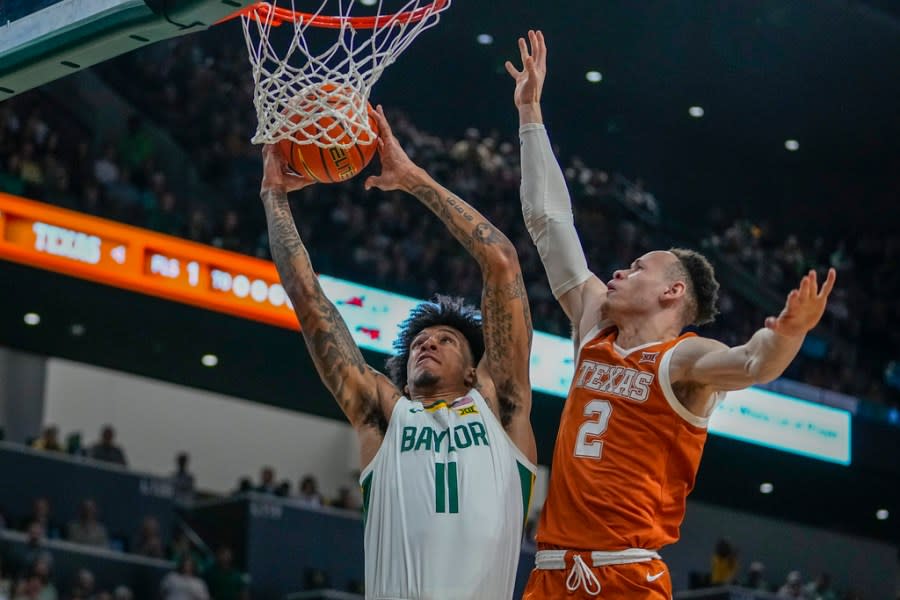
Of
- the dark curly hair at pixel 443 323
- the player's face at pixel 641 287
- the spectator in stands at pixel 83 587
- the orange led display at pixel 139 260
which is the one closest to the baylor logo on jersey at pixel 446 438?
the dark curly hair at pixel 443 323

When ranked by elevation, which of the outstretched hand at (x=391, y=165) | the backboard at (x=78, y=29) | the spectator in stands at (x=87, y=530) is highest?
the backboard at (x=78, y=29)

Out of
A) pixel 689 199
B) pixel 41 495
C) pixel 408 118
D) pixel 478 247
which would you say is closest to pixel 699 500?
pixel 689 199

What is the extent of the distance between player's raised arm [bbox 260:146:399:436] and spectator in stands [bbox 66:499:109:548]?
9394mm

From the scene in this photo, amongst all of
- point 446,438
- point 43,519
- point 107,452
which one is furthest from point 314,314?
point 107,452

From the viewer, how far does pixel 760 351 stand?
462 cm

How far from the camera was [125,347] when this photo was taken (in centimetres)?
1730

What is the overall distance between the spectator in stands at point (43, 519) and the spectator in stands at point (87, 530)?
158 mm

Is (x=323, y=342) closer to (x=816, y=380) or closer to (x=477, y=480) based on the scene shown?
(x=477, y=480)

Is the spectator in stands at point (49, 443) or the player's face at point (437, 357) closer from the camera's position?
the player's face at point (437, 357)

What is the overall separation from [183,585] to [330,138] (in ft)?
30.9

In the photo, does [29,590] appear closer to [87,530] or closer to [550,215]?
[87,530]

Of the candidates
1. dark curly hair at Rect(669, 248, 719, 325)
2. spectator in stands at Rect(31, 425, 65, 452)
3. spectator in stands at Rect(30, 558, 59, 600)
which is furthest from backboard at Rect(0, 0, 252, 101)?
spectator in stands at Rect(31, 425, 65, 452)

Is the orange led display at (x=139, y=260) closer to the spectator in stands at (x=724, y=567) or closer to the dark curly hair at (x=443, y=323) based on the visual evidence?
the spectator in stands at (x=724, y=567)

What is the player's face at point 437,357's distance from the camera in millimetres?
5430
